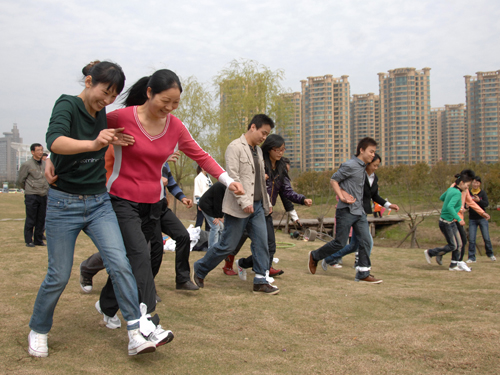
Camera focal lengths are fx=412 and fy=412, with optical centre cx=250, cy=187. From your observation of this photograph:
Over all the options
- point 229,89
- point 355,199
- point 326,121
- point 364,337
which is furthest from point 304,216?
point 326,121

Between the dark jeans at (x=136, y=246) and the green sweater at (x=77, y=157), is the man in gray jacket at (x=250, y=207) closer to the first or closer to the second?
the dark jeans at (x=136, y=246)

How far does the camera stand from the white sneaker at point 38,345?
2.52m

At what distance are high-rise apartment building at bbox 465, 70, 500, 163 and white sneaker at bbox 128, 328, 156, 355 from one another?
6009cm

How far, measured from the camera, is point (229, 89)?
24.5m

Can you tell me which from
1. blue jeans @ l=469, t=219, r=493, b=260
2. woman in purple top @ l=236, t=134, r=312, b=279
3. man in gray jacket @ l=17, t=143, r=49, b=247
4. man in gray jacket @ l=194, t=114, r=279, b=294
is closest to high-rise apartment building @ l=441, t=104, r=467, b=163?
blue jeans @ l=469, t=219, r=493, b=260

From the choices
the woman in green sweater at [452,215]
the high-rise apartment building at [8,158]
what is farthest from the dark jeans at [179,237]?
the high-rise apartment building at [8,158]

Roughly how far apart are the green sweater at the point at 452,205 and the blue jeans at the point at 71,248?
573cm

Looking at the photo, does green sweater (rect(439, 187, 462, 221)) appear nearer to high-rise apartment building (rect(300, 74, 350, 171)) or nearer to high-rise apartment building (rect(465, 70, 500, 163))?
high-rise apartment building (rect(465, 70, 500, 163))

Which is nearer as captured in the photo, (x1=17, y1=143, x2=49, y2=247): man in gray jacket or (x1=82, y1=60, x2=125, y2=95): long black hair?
(x1=82, y1=60, x2=125, y2=95): long black hair

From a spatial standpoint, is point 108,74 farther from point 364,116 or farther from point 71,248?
point 364,116

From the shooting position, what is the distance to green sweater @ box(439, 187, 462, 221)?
262 inches

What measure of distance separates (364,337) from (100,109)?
8.00 feet

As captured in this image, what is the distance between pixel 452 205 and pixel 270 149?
3.41 m

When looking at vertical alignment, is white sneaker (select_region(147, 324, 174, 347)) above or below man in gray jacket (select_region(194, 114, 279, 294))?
below
